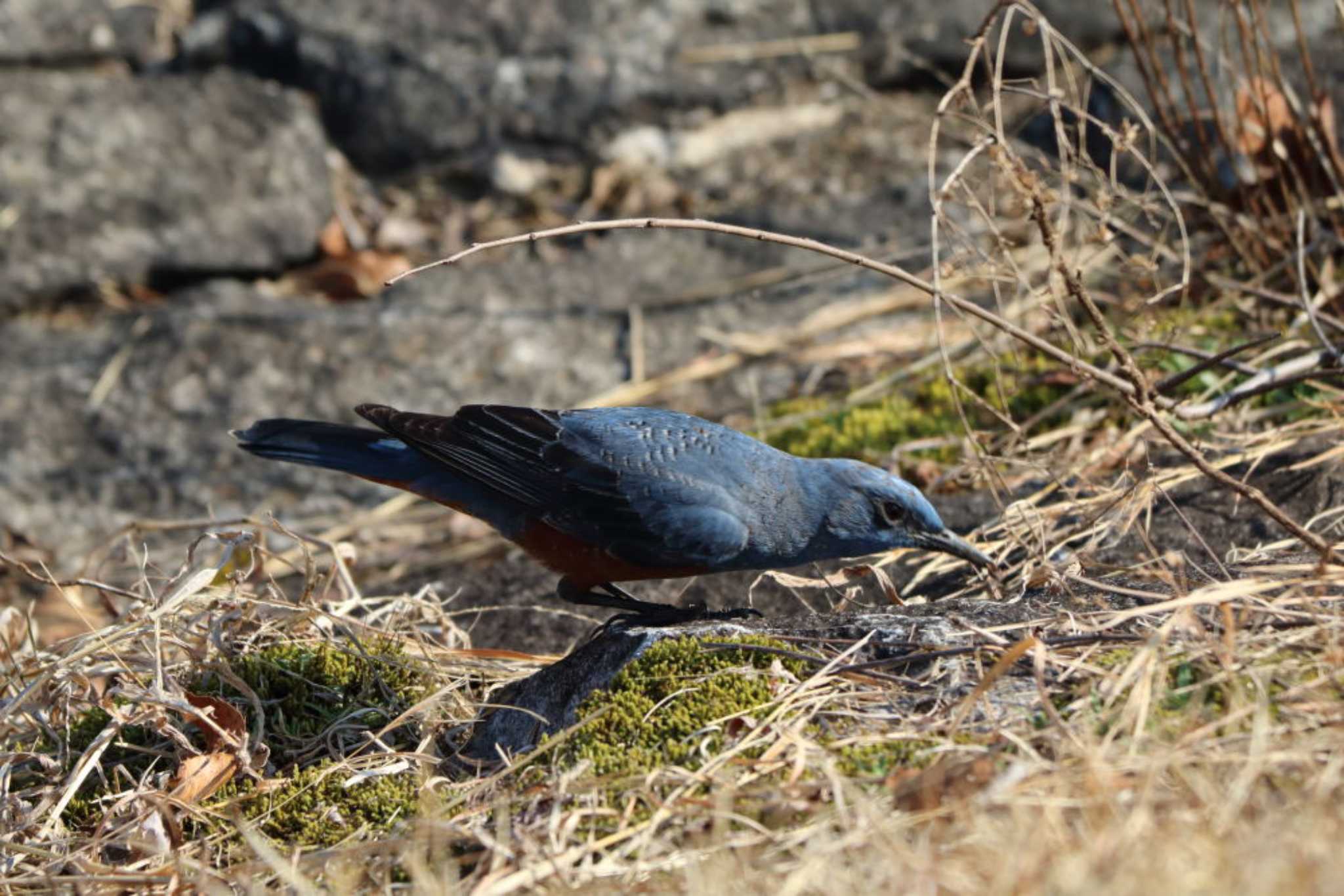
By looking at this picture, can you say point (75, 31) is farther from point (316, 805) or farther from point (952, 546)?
point (952, 546)

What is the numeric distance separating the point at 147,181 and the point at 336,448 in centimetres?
401

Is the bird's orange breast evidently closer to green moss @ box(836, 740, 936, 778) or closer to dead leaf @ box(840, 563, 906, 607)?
dead leaf @ box(840, 563, 906, 607)

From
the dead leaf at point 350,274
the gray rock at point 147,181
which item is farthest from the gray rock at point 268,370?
the gray rock at point 147,181

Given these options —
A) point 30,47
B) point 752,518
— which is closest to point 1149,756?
point 752,518

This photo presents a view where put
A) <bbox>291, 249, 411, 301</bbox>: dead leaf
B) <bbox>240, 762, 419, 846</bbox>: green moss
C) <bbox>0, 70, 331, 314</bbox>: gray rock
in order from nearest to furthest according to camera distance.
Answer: <bbox>240, 762, 419, 846</bbox>: green moss → <bbox>0, 70, 331, 314</bbox>: gray rock → <bbox>291, 249, 411, 301</bbox>: dead leaf

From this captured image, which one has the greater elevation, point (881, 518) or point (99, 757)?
point (881, 518)

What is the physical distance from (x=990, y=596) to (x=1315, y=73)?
474 cm

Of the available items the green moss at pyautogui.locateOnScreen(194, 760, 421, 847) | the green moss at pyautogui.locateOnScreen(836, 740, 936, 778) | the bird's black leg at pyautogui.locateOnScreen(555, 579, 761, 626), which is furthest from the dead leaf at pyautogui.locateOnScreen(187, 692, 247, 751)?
the green moss at pyautogui.locateOnScreen(836, 740, 936, 778)

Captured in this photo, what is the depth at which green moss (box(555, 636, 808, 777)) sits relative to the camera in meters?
3.06

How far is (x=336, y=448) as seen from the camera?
192 inches

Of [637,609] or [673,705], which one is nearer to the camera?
[673,705]

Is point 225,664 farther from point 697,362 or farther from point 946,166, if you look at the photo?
point 946,166

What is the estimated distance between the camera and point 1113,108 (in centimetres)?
698

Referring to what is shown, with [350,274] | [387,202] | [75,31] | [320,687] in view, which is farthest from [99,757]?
[75,31]
